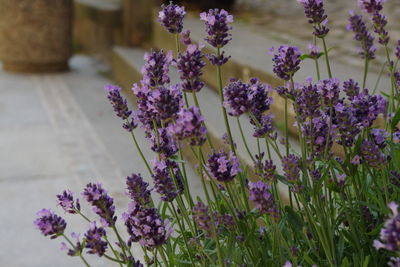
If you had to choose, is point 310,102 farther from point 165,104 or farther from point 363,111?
point 165,104

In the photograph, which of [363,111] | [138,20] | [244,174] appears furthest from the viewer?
[138,20]

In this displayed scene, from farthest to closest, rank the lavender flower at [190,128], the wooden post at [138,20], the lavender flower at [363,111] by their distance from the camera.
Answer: the wooden post at [138,20], the lavender flower at [363,111], the lavender flower at [190,128]

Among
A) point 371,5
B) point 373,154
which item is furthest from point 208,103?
point 373,154

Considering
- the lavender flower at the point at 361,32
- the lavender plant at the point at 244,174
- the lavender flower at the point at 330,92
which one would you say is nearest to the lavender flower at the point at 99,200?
the lavender plant at the point at 244,174

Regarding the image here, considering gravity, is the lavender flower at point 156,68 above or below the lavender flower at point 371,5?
below

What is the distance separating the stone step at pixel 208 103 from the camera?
9.50ft

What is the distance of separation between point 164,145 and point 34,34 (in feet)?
15.2

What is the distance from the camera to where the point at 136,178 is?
138 cm

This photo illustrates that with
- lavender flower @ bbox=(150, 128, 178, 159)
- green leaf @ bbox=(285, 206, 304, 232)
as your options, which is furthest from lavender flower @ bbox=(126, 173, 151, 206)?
green leaf @ bbox=(285, 206, 304, 232)

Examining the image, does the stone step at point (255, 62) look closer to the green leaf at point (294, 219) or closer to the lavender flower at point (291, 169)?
the green leaf at point (294, 219)

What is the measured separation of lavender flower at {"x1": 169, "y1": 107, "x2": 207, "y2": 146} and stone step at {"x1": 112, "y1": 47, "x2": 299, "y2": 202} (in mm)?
768

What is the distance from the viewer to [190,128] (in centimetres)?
108

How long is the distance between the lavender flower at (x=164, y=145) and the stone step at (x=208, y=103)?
415 mm

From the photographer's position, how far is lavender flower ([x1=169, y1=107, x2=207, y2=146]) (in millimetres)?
1082
